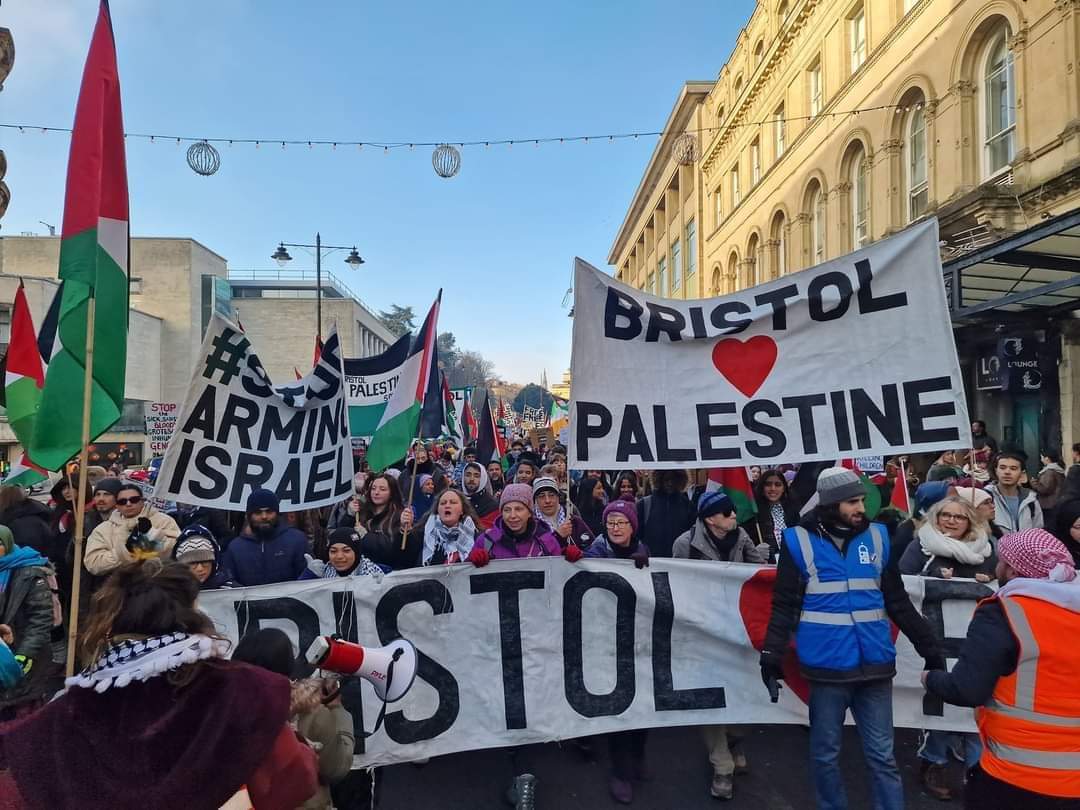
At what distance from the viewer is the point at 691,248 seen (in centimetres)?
3906

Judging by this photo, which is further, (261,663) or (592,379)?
(592,379)

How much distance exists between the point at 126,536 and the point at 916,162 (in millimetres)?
17846

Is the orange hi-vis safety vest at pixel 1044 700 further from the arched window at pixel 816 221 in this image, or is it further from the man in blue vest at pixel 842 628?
the arched window at pixel 816 221

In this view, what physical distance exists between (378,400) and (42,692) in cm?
489

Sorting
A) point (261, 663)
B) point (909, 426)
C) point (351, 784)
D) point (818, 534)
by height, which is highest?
point (909, 426)

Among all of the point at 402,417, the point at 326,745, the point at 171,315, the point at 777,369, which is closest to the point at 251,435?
the point at 402,417

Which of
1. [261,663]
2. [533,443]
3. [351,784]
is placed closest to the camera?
[261,663]

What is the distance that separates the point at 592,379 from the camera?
4230mm

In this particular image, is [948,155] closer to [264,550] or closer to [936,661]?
[936,661]

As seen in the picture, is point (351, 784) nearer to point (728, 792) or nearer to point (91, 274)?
point (728, 792)

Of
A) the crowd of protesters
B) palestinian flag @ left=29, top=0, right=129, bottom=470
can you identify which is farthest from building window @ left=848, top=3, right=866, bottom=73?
palestinian flag @ left=29, top=0, right=129, bottom=470

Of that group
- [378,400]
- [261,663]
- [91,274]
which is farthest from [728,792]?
[378,400]

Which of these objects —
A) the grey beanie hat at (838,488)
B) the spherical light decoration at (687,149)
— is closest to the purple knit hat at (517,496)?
the grey beanie hat at (838,488)

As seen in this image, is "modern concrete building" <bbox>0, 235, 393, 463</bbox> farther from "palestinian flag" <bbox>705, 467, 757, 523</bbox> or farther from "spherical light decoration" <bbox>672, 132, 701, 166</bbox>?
"palestinian flag" <bbox>705, 467, 757, 523</bbox>
